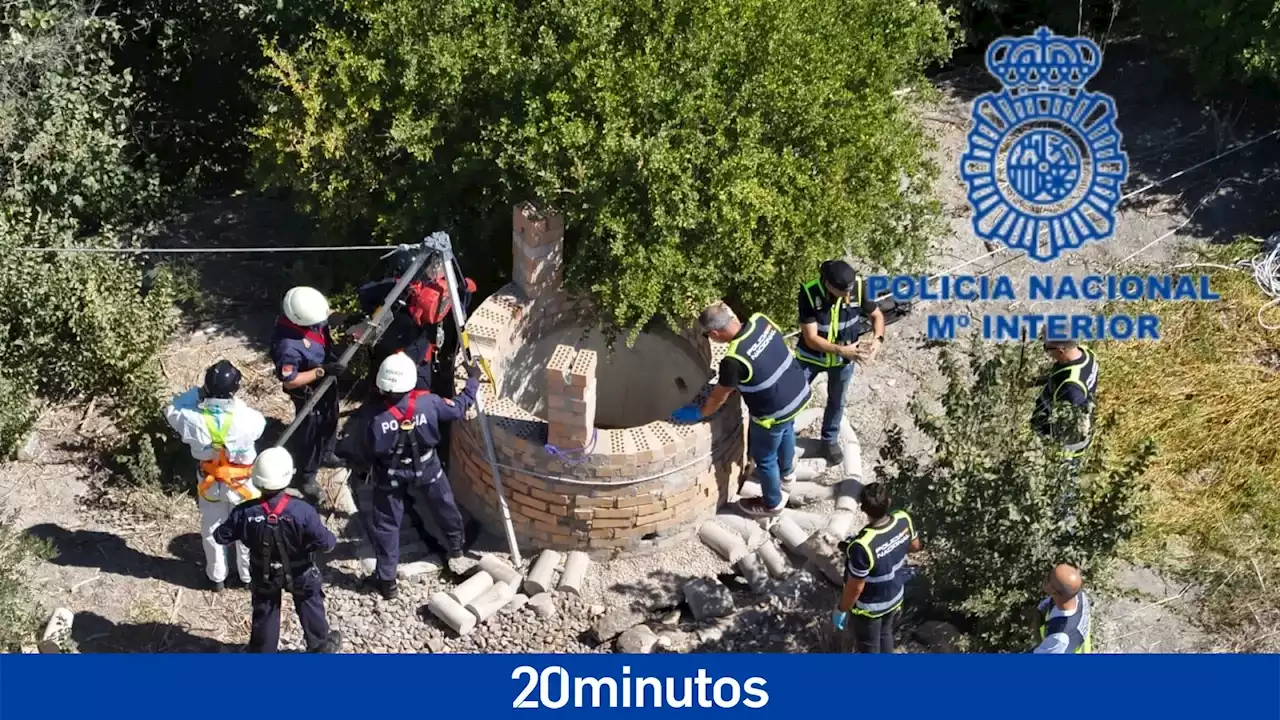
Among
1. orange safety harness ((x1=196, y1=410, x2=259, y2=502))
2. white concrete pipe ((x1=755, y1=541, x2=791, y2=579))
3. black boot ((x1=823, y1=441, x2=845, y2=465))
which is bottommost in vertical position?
white concrete pipe ((x1=755, y1=541, x2=791, y2=579))

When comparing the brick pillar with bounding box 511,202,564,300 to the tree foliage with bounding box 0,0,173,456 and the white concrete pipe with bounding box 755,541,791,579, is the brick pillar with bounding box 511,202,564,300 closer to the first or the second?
the white concrete pipe with bounding box 755,541,791,579

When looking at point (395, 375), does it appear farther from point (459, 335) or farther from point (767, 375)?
point (767, 375)

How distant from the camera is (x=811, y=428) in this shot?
1073 cm

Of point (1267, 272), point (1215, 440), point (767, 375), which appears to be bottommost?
point (1215, 440)

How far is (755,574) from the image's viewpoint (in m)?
9.46

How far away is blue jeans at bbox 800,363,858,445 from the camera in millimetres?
10039

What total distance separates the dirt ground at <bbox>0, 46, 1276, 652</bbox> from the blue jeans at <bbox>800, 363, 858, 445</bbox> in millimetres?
378

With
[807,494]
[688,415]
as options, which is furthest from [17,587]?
[807,494]

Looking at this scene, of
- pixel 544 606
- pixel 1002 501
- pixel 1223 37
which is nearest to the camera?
pixel 1002 501

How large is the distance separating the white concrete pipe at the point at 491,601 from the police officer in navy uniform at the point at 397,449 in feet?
1.77

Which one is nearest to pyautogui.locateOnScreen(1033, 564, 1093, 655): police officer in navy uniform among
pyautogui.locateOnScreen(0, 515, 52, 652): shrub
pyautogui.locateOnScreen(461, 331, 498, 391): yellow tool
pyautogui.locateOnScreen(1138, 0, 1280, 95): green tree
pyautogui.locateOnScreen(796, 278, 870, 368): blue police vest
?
pyautogui.locateOnScreen(796, 278, 870, 368): blue police vest

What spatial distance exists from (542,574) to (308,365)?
2.13 m

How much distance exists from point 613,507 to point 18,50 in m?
6.34

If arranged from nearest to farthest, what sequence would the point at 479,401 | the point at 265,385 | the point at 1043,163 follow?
the point at 479,401 → the point at 265,385 → the point at 1043,163
